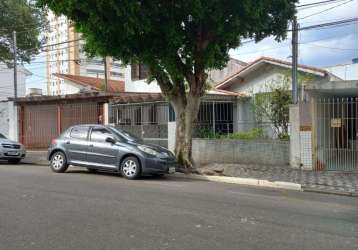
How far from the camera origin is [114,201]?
28.7ft

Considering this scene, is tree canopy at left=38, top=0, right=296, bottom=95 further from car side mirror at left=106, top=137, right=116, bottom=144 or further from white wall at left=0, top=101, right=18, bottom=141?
white wall at left=0, top=101, right=18, bottom=141

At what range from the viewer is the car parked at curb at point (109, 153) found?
12.6 metres

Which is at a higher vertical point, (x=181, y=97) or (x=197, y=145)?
(x=181, y=97)

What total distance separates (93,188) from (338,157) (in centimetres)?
831

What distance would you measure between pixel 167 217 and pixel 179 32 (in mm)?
7496

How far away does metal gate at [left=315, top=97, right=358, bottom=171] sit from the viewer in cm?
1412

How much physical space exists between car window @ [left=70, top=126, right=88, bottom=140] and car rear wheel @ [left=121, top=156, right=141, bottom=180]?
Answer: 6.01 ft

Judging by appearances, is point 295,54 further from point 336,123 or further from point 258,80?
point 258,80

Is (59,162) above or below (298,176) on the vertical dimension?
above

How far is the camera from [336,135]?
15031mm

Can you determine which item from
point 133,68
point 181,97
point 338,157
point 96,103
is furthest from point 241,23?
point 133,68

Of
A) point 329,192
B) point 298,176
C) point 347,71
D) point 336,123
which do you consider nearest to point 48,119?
point 298,176

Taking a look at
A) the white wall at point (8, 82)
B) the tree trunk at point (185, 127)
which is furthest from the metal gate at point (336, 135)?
the white wall at point (8, 82)

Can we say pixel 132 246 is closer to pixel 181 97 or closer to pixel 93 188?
pixel 93 188
